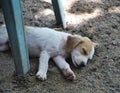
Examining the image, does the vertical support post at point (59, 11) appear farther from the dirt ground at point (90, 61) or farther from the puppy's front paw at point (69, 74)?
the puppy's front paw at point (69, 74)

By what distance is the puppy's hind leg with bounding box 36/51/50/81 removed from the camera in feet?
9.15

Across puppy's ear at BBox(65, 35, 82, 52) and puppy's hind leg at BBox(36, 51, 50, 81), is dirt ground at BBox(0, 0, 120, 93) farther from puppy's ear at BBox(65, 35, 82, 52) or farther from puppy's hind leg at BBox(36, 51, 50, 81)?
puppy's ear at BBox(65, 35, 82, 52)

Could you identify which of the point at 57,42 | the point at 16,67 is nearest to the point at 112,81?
the point at 57,42

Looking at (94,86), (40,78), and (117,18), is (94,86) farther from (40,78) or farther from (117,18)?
(117,18)

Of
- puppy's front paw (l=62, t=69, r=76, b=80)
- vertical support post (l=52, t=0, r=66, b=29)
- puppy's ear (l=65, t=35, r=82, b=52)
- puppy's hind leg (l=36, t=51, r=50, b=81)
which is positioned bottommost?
puppy's front paw (l=62, t=69, r=76, b=80)

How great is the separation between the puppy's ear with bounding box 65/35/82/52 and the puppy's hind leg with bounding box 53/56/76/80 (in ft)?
0.33

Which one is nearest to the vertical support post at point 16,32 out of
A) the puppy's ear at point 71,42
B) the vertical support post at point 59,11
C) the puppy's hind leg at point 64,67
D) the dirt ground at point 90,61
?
the dirt ground at point 90,61

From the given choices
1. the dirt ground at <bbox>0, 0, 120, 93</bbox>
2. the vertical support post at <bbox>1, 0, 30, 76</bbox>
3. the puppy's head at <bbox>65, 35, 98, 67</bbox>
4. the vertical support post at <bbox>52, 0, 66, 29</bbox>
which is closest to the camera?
the vertical support post at <bbox>1, 0, 30, 76</bbox>

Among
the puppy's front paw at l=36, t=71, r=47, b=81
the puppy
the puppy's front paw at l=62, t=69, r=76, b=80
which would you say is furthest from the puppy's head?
the puppy's front paw at l=36, t=71, r=47, b=81

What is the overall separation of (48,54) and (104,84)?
534 millimetres

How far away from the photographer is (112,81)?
112 inches

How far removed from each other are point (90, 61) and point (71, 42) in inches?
9.6

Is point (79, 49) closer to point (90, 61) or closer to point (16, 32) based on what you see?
point (90, 61)

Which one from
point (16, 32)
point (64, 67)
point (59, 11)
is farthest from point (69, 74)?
point (59, 11)
